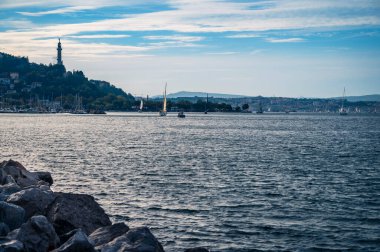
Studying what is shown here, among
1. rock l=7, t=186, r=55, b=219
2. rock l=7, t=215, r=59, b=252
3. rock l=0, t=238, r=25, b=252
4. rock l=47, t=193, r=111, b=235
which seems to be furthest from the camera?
rock l=7, t=186, r=55, b=219

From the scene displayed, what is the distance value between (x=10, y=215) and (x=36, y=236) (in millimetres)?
2538

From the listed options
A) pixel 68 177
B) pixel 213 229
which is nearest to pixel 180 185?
pixel 68 177

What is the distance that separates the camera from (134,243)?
46.1ft

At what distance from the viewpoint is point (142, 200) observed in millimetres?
29656

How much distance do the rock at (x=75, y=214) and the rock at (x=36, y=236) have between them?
200cm

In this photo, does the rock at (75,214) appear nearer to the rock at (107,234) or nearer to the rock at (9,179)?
the rock at (107,234)

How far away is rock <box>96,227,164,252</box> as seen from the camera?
1384cm

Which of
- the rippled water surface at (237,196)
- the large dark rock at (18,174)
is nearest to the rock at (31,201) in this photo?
the rippled water surface at (237,196)

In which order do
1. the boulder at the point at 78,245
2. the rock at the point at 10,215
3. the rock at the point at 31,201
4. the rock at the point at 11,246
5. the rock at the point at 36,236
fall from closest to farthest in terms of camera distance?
the rock at the point at 11,246 < the boulder at the point at 78,245 < the rock at the point at 36,236 < the rock at the point at 10,215 < the rock at the point at 31,201

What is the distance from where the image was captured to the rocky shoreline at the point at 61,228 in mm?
13766

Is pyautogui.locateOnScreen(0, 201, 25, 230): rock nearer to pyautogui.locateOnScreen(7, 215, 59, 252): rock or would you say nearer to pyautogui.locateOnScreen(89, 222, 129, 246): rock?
pyautogui.locateOnScreen(7, 215, 59, 252): rock

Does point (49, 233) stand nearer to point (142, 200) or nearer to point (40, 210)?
point (40, 210)

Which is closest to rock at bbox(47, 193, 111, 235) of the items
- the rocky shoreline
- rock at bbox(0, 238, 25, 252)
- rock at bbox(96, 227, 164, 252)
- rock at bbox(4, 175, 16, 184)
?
the rocky shoreline

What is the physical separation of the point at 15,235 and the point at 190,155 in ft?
152
